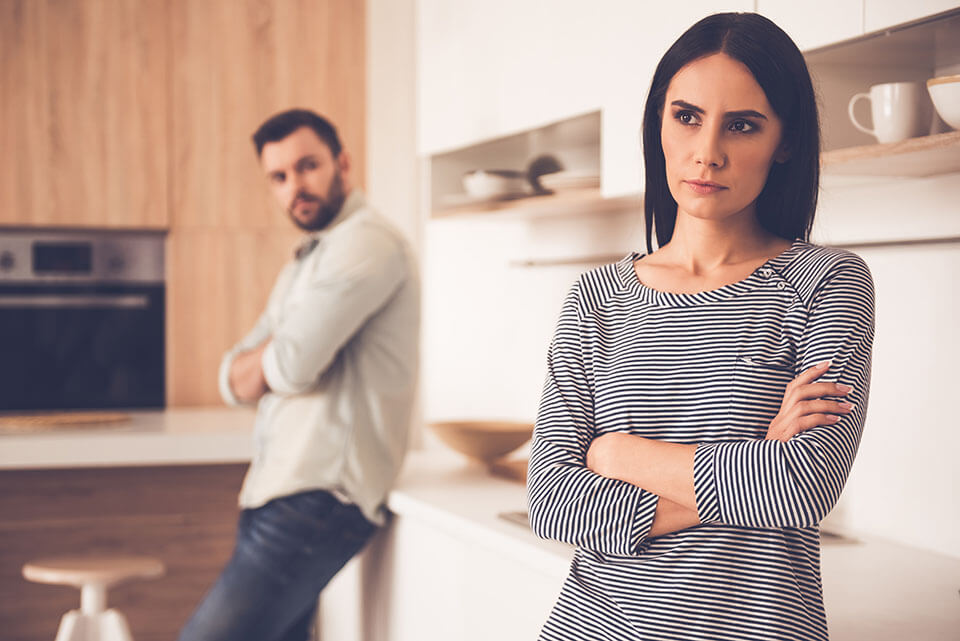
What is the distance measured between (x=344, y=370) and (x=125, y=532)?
1368 mm

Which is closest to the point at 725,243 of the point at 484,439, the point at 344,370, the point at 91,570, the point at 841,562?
the point at 841,562

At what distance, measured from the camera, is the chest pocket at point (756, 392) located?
100 centimetres

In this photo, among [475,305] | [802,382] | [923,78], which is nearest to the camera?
[802,382]

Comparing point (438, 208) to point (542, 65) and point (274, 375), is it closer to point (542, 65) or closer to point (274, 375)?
point (542, 65)

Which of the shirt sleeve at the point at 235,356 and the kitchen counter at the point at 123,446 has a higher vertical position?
the shirt sleeve at the point at 235,356

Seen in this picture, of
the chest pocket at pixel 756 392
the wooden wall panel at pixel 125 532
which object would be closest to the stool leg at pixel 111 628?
the wooden wall panel at pixel 125 532

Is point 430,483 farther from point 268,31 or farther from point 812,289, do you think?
point 268,31

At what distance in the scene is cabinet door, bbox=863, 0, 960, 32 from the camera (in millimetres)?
1225

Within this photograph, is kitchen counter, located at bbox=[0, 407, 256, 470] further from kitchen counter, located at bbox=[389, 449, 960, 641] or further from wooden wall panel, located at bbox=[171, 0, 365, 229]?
wooden wall panel, located at bbox=[171, 0, 365, 229]

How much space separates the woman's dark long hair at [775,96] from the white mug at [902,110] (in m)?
0.30

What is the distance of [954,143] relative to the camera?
123cm

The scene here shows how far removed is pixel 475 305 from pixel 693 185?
77.6 inches

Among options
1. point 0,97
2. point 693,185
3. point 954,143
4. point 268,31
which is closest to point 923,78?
point 954,143

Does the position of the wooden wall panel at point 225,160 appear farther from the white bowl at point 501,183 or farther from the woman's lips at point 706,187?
the woman's lips at point 706,187
